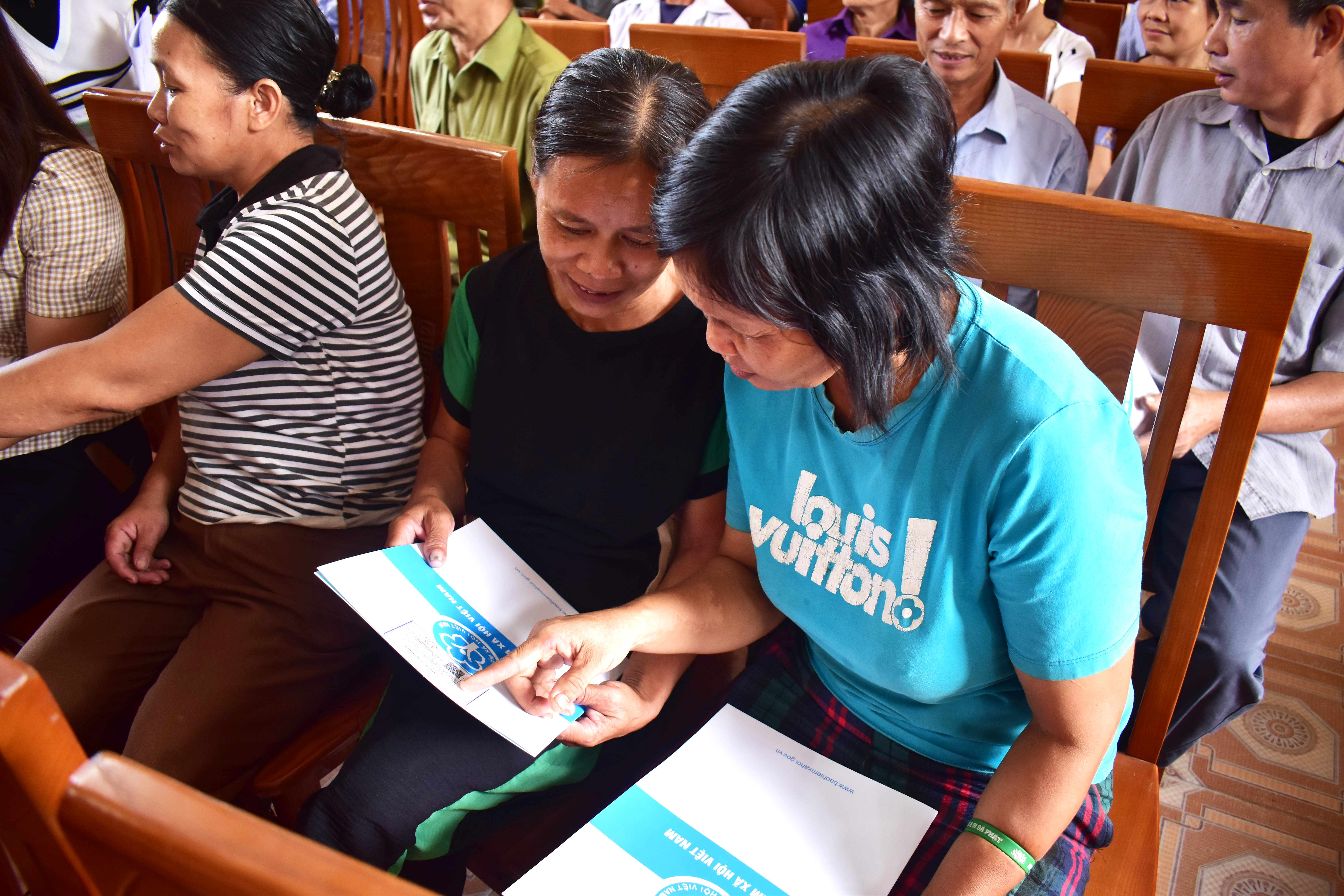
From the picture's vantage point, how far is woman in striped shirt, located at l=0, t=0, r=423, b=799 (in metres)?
1.04

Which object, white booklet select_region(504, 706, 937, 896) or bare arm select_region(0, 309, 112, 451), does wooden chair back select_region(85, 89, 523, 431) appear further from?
white booklet select_region(504, 706, 937, 896)

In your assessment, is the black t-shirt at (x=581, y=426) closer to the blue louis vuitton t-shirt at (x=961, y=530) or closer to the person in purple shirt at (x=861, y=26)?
the blue louis vuitton t-shirt at (x=961, y=530)

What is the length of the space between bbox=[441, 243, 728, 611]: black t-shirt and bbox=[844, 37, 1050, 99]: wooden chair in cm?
130

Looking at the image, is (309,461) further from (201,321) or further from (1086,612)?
(1086,612)

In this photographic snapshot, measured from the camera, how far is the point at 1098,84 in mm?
1737

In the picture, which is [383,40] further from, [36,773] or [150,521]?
[36,773]

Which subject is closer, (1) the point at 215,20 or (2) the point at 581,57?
(2) the point at 581,57

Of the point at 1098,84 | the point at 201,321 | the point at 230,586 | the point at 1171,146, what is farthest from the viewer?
the point at 1098,84

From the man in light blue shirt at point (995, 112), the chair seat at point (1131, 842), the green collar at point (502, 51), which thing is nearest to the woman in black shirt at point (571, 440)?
the chair seat at point (1131, 842)

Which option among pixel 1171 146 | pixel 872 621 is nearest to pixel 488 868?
pixel 872 621

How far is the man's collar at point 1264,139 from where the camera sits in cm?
144

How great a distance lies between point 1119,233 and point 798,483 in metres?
0.38

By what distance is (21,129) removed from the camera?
131cm

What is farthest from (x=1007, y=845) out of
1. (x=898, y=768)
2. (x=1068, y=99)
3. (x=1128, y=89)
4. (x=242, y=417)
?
(x=1068, y=99)
